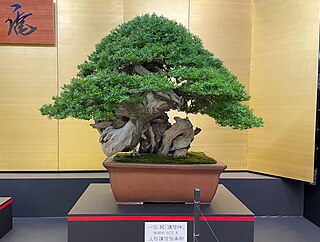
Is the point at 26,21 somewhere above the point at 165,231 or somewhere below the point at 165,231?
above

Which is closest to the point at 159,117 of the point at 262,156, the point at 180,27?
the point at 180,27

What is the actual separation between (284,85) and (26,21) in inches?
79.6

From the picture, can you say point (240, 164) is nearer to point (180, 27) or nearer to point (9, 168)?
point (180, 27)

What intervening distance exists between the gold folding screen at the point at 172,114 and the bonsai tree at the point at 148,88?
3.33 ft

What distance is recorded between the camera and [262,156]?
98.3 inches

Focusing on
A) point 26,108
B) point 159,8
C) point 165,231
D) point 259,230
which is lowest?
point 259,230

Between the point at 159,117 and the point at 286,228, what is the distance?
1.28 meters

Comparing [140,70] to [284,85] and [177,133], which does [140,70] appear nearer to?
[177,133]

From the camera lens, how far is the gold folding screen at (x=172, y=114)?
2.39 metres

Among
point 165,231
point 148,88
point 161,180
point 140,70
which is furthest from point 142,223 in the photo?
point 140,70

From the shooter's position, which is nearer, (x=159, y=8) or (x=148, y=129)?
(x=148, y=129)

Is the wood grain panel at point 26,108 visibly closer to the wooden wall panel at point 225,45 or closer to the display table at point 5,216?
the display table at point 5,216

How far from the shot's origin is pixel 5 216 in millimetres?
1996

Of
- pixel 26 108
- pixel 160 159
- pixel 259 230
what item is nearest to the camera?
pixel 160 159
